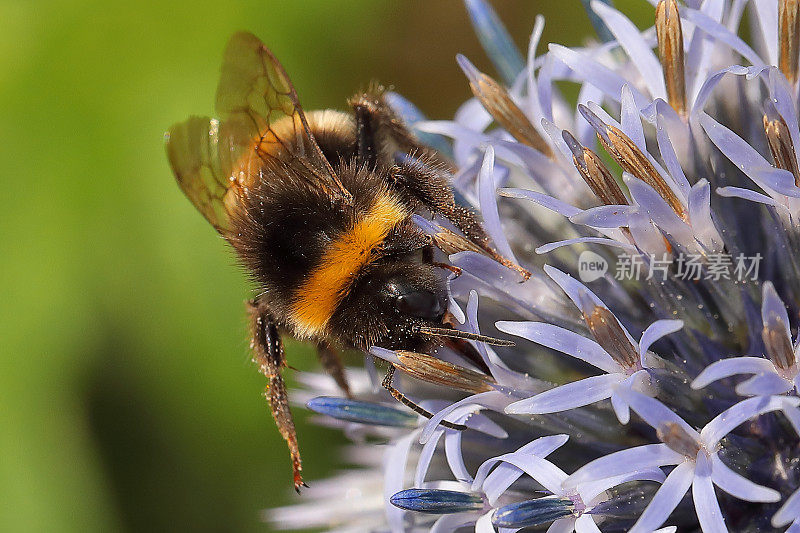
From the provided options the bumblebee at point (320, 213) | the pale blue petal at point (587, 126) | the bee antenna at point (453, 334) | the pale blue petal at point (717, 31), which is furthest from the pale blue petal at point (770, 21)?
the bee antenna at point (453, 334)

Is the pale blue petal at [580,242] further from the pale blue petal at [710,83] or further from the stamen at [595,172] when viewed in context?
the pale blue petal at [710,83]

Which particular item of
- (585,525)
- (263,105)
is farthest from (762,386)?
(263,105)

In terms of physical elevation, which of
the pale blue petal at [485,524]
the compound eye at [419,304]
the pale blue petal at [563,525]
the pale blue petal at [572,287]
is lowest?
the pale blue petal at [563,525]

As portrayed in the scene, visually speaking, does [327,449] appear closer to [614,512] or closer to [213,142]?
[213,142]

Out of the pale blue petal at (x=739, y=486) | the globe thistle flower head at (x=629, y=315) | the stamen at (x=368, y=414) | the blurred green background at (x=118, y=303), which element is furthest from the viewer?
the blurred green background at (x=118, y=303)

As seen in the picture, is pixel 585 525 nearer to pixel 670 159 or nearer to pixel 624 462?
pixel 624 462

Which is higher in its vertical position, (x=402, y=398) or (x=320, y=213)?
(x=320, y=213)
